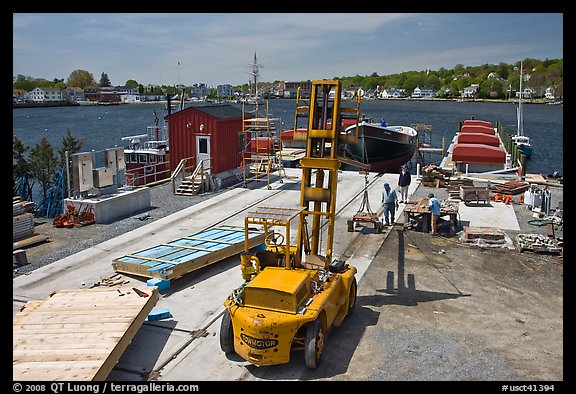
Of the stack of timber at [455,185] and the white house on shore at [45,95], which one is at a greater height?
the white house on shore at [45,95]

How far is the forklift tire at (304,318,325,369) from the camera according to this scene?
29.6ft

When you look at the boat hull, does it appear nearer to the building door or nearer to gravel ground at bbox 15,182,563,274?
gravel ground at bbox 15,182,563,274

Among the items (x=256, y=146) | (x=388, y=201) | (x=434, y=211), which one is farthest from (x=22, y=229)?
(x=434, y=211)

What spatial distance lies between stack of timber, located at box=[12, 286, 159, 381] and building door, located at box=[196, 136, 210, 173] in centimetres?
1456

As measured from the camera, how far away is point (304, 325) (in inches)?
365

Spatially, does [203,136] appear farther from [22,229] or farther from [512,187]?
[512,187]

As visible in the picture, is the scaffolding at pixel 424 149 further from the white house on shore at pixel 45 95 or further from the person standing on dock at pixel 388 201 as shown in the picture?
the white house on shore at pixel 45 95

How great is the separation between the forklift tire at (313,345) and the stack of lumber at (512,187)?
18080mm

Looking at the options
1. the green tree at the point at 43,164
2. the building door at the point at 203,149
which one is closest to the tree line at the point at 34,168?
the green tree at the point at 43,164

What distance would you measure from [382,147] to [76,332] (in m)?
28.5

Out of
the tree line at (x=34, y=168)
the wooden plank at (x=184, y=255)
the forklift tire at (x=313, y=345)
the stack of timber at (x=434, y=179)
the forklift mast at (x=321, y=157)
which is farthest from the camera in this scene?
the tree line at (x=34, y=168)

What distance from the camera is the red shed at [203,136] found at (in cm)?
2514
